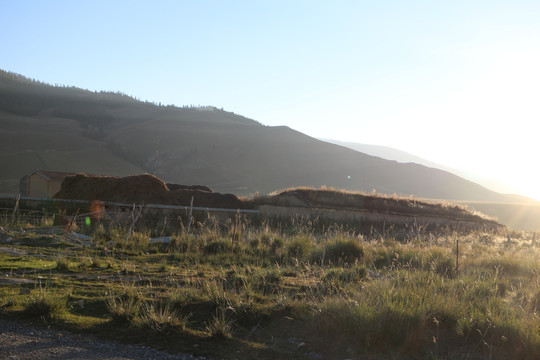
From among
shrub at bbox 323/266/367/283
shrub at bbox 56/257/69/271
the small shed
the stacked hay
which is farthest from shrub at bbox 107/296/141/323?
the small shed

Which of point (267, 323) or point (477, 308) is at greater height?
point (477, 308)

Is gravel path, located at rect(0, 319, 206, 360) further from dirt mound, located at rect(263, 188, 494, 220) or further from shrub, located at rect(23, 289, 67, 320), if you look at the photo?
dirt mound, located at rect(263, 188, 494, 220)

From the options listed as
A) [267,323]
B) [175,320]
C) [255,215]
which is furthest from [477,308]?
[255,215]

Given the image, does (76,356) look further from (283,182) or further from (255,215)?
(283,182)

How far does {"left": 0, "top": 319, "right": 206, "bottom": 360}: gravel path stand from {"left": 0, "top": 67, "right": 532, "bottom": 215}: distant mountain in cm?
6125

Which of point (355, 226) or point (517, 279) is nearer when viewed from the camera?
point (517, 279)

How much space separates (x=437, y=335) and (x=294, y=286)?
2.98 meters

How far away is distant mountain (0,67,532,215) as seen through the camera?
82.2 meters

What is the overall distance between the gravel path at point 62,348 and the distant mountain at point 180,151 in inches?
2411

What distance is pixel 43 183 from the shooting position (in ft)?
88.5

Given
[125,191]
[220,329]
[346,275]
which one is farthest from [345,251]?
[125,191]

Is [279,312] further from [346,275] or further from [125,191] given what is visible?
[125,191]

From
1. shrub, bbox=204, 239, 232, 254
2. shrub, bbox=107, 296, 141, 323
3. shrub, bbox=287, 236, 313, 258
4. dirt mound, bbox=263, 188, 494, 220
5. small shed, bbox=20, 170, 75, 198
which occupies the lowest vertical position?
small shed, bbox=20, 170, 75, 198

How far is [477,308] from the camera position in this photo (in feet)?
18.6
